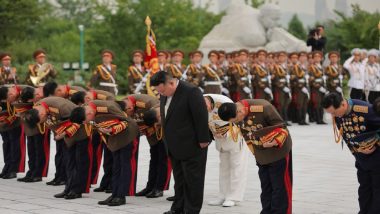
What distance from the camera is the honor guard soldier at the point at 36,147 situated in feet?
41.6

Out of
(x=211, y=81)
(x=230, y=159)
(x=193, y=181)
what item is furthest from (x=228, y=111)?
(x=211, y=81)

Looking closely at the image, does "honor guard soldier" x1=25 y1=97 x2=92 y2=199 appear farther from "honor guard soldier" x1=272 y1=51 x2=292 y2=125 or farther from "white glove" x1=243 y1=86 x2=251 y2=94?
"honor guard soldier" x1=272 y1=51 x2=292 y2=125

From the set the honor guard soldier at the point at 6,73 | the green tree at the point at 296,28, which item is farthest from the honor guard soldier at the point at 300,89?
the green tree at the point at 296,28

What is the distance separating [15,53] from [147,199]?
29.7m

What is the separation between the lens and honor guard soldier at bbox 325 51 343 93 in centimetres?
2344

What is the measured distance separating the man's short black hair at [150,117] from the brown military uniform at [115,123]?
14cm

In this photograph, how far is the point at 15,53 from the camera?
1570 inches

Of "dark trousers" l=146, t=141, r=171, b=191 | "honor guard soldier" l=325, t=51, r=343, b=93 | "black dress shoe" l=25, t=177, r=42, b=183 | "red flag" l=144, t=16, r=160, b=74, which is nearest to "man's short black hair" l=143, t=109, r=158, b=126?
"dark trousers" l=146, t=141, r=171, b=191

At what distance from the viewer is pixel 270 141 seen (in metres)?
8.95

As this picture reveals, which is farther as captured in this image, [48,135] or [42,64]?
[42,64]

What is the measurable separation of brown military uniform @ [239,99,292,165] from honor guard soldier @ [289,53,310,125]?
46.8 ft

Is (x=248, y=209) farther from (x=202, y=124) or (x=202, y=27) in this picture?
(x=202, y=27)

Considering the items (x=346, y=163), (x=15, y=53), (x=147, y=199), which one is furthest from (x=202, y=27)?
(x=147, y=199)

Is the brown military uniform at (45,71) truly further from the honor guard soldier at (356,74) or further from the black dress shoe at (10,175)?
the honor guard soldier at (356,74)
